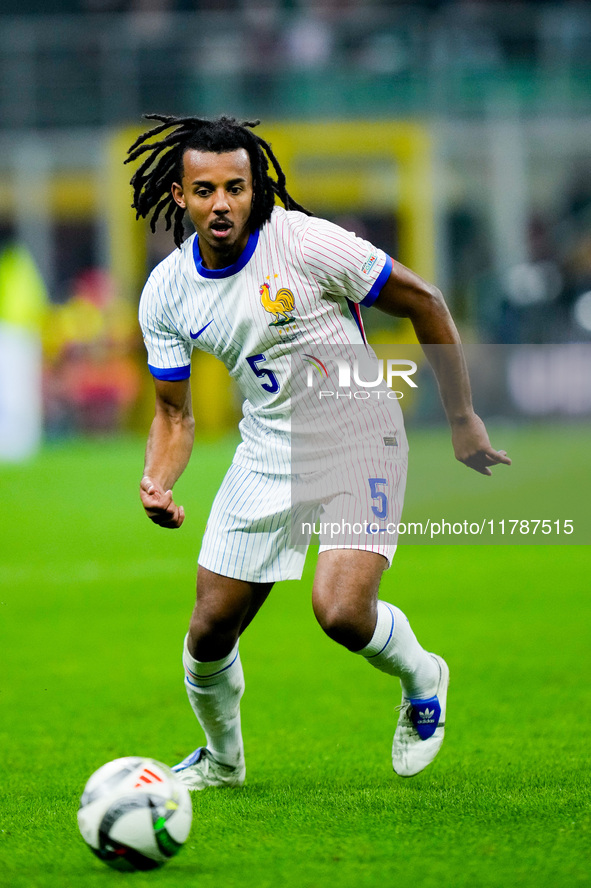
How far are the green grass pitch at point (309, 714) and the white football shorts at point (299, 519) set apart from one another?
31.2 inches

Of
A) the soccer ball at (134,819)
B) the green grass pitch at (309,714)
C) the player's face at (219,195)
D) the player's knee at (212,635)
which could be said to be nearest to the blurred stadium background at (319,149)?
the green grass pitch at (309,714)

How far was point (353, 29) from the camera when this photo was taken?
66.5 feet

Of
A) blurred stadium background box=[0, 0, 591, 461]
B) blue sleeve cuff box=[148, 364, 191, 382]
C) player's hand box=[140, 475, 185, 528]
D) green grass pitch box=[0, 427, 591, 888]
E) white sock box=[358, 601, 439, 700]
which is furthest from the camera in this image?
blurred stadium background box=[0, 0, 591, 461]

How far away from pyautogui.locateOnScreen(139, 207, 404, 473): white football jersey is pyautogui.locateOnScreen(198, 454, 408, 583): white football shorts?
12 centimetres

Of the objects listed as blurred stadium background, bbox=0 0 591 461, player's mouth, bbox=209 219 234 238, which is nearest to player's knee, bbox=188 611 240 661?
player's mouth, bbox=209 219 234 238

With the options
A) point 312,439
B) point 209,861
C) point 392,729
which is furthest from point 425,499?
point 209,861

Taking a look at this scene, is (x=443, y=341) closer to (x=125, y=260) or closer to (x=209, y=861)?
(x=209, y=861)

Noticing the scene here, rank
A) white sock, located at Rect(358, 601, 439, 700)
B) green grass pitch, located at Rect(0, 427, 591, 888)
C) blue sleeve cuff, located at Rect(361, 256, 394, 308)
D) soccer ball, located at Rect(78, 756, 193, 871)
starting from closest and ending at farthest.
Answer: soccer ball, located at Rect(78, 756, 193, 871)
green grass pitch, located at Rect(0, 427, 591, 888)
blue sleeve cuff, located at Rect(361, 256, 394, 308)
white sock, located at Rect(358, 601, 439, 700)

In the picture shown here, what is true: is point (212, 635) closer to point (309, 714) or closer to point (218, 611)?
point (218, 611)

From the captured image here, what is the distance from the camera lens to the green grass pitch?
374 centimetres

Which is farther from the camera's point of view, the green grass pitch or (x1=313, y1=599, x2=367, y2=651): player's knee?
(x1=313, y1=599, x2=367, y2=651): player's knee

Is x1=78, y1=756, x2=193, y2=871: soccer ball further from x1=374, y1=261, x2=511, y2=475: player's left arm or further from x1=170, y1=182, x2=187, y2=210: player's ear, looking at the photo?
x1=170, y1=182, x2=187, y2=210: player's ear

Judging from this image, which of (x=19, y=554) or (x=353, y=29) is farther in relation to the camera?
(x=353, y=29)

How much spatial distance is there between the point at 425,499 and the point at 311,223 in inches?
312
